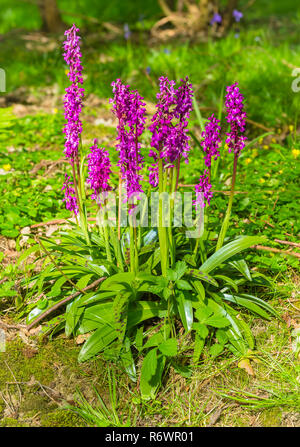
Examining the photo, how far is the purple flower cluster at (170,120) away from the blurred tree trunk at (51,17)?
20.1 feet

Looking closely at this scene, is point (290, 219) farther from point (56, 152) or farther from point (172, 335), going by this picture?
point (56, 152)

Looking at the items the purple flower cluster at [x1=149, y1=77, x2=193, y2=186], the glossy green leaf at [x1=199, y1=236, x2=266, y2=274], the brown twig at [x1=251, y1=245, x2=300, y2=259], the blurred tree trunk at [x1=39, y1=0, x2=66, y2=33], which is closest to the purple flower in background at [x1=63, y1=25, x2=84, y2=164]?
the purple flower cluster at [x1=149, y1=77, x2=193, y2=186]

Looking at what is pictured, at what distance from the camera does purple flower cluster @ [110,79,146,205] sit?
209 cm

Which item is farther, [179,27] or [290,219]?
[179,27]

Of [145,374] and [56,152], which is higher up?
[56,152]

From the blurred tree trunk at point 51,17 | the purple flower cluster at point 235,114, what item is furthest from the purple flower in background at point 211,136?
the blurred tree trunk at point 51,17

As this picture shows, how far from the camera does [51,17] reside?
7457mm

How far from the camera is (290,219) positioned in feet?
10.3

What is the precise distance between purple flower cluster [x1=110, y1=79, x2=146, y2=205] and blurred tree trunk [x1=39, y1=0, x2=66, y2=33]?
6.04 m

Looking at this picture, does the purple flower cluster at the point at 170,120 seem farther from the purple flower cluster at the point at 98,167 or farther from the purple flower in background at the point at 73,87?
the purple flower in background at the point at 73,87

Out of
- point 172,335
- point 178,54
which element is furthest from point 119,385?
point 178,54

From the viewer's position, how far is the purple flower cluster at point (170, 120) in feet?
6.69

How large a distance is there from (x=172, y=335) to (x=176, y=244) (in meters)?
0.52

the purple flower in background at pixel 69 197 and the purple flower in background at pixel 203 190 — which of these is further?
the purple flower in background at pixel 69 197
